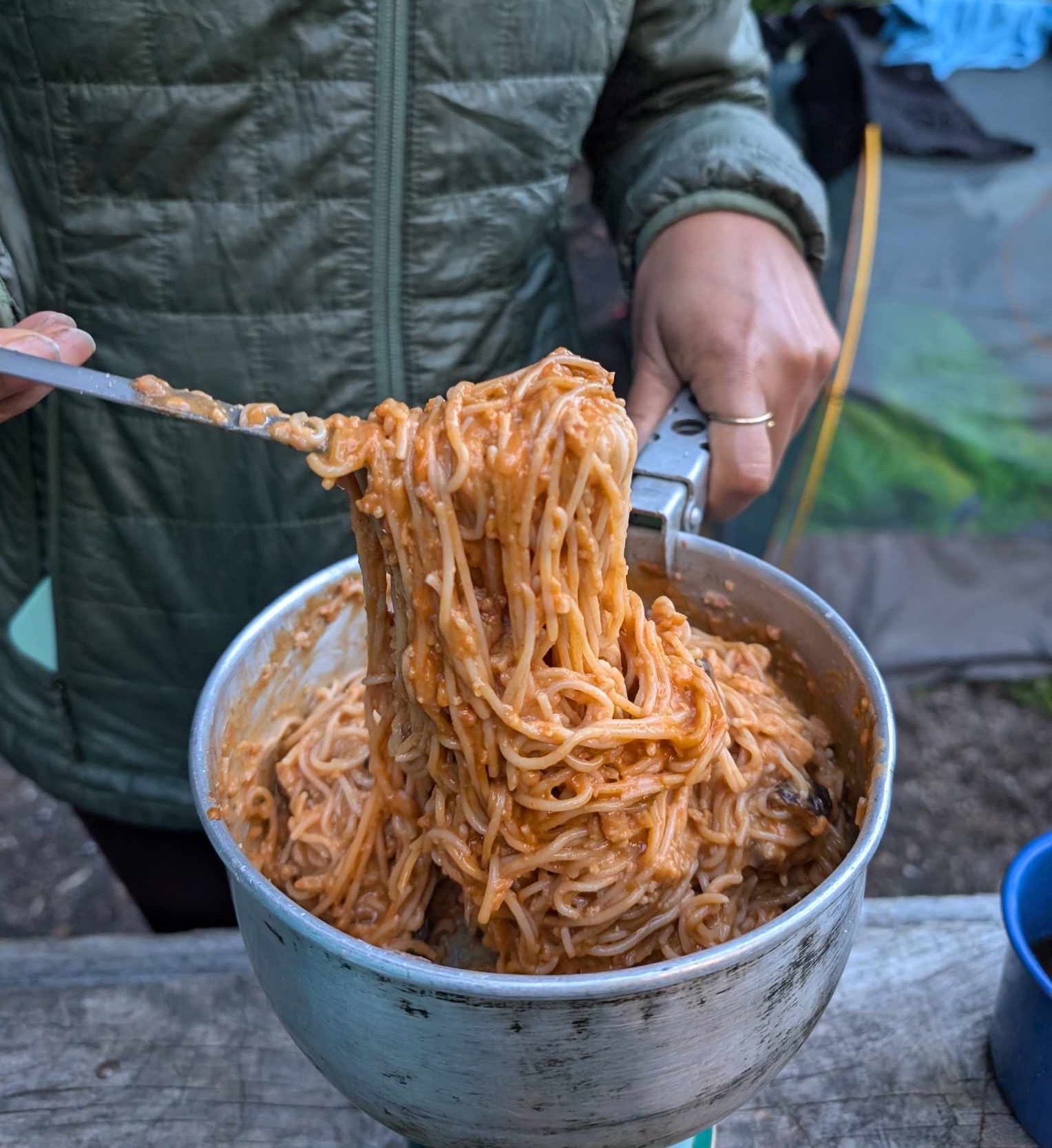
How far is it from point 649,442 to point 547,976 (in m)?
0.91

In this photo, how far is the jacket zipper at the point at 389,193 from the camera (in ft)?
5.70

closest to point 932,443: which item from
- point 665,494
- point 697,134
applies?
point 697,134

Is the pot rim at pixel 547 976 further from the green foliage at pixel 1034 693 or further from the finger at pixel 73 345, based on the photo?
the green foliage at pixel 1034 693

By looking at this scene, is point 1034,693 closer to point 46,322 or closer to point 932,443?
point 932,443

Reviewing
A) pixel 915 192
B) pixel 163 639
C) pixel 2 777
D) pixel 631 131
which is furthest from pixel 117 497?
pixel 915 192

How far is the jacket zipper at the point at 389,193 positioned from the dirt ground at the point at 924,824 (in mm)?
2383

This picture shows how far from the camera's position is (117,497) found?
206cm

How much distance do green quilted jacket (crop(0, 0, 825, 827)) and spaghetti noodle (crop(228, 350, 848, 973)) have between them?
2.42ft

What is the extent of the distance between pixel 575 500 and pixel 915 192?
10.4 feet

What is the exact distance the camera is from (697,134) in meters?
2.07

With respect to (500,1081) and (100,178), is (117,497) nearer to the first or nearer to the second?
(100,178)

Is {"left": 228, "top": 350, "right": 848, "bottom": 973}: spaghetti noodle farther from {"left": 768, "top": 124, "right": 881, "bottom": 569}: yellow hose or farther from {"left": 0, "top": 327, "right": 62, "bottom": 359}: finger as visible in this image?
{"left": 768, "top": 124, "right": 881, "bottom": 569}: yellow hose

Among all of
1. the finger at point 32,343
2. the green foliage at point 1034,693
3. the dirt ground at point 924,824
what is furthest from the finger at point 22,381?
the green foliage at point 1034,693

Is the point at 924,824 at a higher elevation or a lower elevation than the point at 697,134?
lower
